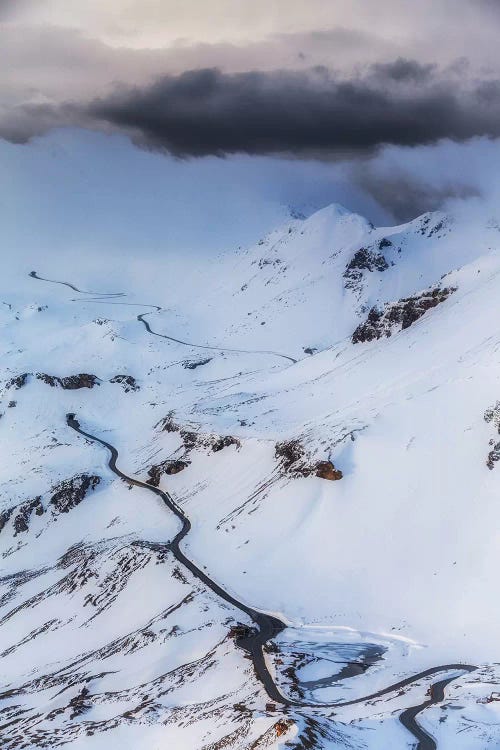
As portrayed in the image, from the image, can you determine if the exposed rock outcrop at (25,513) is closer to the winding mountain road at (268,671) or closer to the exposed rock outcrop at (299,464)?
the winding mountain road at (268,671)

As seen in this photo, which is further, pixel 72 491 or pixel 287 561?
pixel 72 491

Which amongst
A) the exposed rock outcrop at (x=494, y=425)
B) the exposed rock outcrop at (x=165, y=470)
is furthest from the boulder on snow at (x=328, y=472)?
the exposed rock outcrop at (x=165, y=470)

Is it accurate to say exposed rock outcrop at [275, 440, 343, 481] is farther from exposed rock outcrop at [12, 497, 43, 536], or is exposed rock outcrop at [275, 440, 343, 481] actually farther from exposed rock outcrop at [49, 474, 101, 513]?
exposed rock outcrop at [12, 497, 43, 536]

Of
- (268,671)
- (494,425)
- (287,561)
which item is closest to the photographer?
(268,671)

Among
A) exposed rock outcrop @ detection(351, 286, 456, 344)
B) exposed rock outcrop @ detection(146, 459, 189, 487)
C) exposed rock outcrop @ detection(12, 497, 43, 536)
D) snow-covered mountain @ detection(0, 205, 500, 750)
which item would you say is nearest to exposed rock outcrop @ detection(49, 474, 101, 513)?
snow-covered mountain @ detection(0, 205, 500, 750)

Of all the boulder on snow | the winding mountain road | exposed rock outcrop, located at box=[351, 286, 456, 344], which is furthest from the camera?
exposed rock outcrop, located at box=[351, 286, 456, 344]

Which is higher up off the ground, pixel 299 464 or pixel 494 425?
pixel 494 425

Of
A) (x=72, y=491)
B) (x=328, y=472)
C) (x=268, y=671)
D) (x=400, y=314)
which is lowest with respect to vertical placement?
(x=72, y=491)

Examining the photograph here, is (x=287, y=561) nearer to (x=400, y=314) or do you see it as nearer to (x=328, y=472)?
(x=328, y=472)

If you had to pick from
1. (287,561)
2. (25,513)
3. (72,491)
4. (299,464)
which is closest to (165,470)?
(72,491)

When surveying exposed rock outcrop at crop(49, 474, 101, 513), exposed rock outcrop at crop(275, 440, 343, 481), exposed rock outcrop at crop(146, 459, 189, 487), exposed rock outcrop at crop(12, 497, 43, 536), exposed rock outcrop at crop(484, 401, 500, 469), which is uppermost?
exposed rock outcrop at crop(484, 401, 500, 469)
